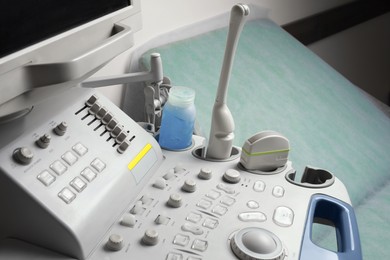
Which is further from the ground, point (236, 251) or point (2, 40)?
point (2, 40)

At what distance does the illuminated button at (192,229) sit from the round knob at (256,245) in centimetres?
5

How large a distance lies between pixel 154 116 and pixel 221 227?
326mm

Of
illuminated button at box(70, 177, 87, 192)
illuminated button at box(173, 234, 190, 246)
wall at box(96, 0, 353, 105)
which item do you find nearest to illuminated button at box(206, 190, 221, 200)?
illuminated button at box(173, 234, 190, 246)

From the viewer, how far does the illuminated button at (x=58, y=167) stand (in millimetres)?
642

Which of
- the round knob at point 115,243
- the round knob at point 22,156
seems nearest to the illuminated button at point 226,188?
the round knob at point 115,243

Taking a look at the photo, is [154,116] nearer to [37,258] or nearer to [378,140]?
[37,258]

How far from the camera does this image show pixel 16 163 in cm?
60

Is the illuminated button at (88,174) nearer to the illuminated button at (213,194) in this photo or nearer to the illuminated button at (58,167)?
the illuminated button at (58,167)

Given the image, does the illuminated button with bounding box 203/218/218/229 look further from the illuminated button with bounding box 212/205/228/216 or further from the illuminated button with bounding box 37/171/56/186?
the illuminated button with bounding box 37/171/56/186

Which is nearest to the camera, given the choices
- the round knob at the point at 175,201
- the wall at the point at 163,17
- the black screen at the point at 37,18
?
the black screen at the point at 37,18

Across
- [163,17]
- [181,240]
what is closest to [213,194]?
[181,240]

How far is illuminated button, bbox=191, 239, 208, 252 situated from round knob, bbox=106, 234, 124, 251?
0.34ft

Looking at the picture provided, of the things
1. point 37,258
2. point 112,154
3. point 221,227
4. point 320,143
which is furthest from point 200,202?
point 320,143

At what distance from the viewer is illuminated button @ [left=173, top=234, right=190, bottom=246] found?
26.1 inches
